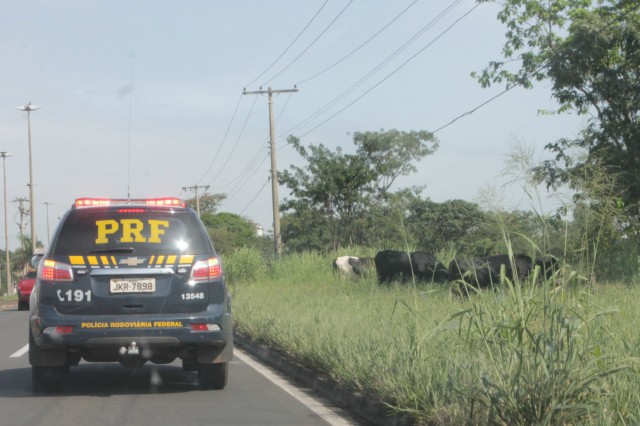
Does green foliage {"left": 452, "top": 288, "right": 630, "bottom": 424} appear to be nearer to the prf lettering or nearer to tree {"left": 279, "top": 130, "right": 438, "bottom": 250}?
the prf lettering

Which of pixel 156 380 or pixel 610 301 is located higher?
pixel 610 301

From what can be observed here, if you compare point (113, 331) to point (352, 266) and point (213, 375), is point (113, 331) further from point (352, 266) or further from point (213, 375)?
point (352, 266)

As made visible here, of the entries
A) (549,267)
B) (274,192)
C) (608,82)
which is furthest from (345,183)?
(549,267)

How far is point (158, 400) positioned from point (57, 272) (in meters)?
1.60

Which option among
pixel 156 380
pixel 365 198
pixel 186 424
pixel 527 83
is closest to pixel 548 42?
pixel 527 83

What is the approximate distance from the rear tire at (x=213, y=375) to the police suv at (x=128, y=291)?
0.79 feet

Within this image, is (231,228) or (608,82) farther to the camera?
(231,228)

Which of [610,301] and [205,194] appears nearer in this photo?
[610,301]

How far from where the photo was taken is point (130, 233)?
835cm

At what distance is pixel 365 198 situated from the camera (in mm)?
37844

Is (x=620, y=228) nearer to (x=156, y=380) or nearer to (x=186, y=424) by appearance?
(x=156, y=380)

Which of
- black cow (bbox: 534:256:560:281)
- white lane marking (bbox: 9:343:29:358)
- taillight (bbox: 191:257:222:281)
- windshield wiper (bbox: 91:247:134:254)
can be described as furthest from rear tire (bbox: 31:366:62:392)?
black cow (bbox: 534:256:560:281)

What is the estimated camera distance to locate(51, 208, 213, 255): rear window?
A: 8234 mm

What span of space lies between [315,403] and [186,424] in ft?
4.84
